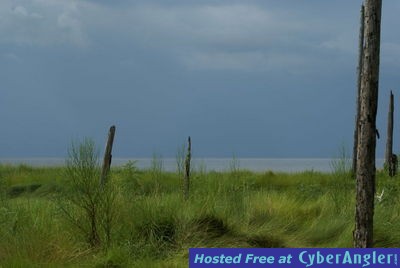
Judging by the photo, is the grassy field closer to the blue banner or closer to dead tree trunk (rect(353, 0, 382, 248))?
dead tree trunk (rect(353, 0, 382, 248))

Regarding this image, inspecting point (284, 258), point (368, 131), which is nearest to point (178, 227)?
point (368, 131)

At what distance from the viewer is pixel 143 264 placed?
276 inches

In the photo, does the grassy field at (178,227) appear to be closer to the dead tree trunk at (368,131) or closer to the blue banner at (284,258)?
the dead tree trunk at (368,131)

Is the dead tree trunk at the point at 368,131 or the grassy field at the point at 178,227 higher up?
the dead tree trunk at the point at 368,131

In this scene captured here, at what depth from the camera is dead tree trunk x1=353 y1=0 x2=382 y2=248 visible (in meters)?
7.65

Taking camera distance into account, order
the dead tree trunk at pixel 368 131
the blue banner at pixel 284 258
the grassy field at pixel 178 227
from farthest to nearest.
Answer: the dead tree trunk at pixel 368 131
the grassy field at pixel 178 227
the blue banner at pixel 284 258

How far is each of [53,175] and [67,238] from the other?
13.0 metres

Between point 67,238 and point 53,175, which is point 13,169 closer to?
point 53,175

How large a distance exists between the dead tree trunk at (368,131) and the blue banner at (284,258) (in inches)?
105

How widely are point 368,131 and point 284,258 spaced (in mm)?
3270

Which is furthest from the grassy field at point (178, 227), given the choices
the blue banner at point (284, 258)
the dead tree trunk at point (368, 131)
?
the blue banner at point (284, 258)

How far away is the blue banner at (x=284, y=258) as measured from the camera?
486 centimetres

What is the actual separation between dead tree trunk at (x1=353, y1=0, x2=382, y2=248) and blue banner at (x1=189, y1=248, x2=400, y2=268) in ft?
8.72

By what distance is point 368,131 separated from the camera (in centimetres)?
765
